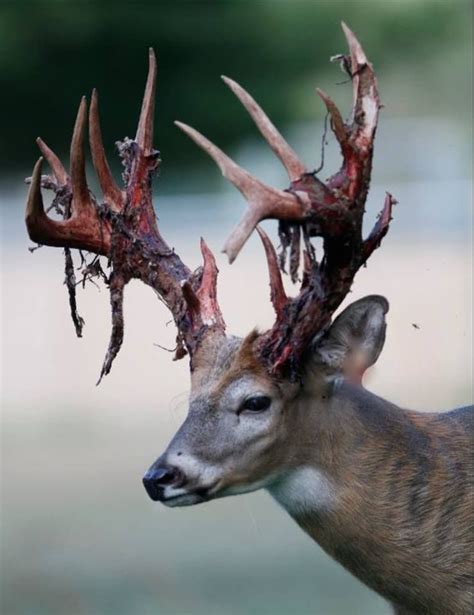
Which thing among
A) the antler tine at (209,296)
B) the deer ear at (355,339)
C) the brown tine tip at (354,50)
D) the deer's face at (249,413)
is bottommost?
the deer's face at (249,413)

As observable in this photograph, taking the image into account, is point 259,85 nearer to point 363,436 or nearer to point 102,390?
point 102,390

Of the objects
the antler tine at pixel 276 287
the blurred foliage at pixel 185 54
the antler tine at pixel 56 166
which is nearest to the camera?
the antler tine at pixel 276 287

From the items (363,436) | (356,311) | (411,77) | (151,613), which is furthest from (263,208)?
(411,77)

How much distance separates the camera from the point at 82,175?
5.58 metres

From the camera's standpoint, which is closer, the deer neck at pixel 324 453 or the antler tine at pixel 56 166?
the deer neck at pixel 324 453

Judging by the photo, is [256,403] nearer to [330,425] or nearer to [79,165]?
[330,425]

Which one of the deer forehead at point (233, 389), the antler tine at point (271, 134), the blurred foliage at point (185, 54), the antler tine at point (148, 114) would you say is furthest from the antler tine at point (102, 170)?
the blurred foliage at point (185, 54)

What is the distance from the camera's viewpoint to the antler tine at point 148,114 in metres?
5.53

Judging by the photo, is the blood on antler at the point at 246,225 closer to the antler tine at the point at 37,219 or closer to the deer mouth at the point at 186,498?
the antler tine at the point at 37,219

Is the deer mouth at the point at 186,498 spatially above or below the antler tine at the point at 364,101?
below

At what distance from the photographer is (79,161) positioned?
18.1 ft

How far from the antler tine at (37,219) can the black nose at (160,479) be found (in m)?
0.92

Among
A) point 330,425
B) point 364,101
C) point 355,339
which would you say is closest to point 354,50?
point 364,101

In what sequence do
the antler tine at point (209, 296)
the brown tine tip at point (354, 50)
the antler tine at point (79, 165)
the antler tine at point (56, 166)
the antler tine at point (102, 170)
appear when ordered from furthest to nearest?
the antler tine at point (56, 166), the antler tine at point (102, 170), the antler tine at point (209, 296), the antler tine at point (79, 165), the brown tine tip at point (354, 50)
